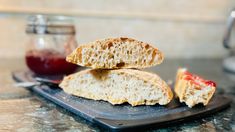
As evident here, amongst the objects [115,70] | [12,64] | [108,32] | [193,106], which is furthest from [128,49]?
[108,32]

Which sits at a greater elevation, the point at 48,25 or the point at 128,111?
the point at 48,25

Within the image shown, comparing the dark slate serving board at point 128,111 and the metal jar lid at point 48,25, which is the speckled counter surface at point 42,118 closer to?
the dark slate serving board at point 128,111

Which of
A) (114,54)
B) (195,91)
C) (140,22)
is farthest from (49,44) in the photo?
(140,22)

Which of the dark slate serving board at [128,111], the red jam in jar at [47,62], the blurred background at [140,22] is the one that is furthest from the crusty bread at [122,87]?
the blurred background at [140,22]

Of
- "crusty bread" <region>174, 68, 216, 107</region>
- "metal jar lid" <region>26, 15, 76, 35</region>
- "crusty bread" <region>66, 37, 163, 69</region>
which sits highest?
"metal jar lid" <region>26, 15, 76, 35</region>

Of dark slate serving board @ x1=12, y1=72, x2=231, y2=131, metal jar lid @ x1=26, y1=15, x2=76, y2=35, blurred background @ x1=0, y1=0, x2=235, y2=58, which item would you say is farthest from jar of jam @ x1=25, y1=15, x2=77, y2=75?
blurred background @ x1=0, y1=0, x2=235, y2=58

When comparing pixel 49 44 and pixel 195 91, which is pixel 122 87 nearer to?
pixel 195 91

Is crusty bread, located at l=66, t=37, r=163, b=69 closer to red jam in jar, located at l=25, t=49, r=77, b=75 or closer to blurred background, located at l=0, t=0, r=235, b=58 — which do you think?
red jam in jar, located at l=25, t=49, r=77, b=75
